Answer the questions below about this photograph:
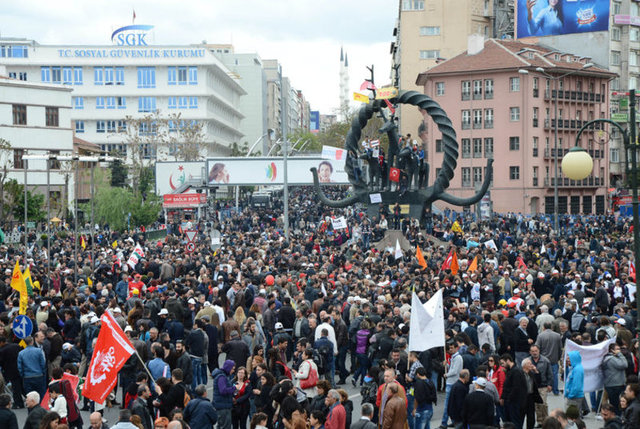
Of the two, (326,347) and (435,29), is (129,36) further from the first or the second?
(326,347)

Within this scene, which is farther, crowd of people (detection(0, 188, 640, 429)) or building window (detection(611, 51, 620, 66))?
building window (detection(611, 51, 620, 66))

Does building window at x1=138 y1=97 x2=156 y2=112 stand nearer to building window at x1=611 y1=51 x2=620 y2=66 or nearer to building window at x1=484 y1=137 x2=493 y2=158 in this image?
building window at x1=484 y1=137 x2=493 y2=158

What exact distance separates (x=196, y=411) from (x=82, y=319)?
6.27m

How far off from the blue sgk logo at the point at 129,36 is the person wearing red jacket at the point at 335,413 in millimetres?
99276

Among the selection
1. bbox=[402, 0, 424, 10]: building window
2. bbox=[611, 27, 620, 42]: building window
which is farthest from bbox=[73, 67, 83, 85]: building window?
bbox=[611, 27, 620, 42]: building window

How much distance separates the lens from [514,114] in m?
72.8

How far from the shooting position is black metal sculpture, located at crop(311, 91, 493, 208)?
37.8 metres

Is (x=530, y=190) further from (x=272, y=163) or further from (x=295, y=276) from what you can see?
(x=295, y=276)

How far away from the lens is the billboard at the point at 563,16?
76.9m

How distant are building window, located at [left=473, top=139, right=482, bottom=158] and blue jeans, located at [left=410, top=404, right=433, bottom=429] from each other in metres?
62.7

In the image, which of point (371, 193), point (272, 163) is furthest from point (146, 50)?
point (371, 193)

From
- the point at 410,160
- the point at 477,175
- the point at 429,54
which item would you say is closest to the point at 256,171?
the point at 477,175

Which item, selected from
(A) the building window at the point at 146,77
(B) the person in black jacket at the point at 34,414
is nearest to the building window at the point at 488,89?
(A) the building window at the point at 146,77

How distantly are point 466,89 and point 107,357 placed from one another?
214 feet
